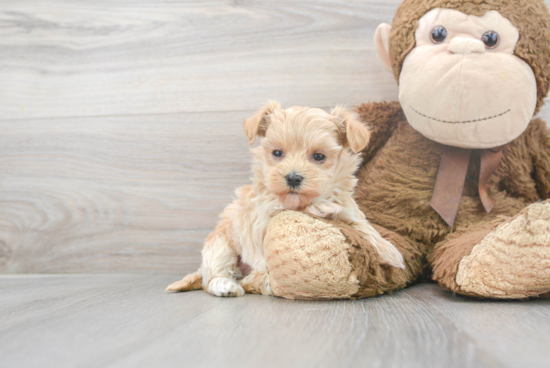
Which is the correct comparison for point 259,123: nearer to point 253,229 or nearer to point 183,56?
point 253,229

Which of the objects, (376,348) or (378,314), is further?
(378,314)

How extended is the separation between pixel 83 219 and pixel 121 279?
0.94ft

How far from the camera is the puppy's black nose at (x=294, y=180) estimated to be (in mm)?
879

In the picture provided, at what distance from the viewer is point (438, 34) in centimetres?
102

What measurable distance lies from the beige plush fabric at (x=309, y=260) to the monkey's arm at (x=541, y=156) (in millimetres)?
616

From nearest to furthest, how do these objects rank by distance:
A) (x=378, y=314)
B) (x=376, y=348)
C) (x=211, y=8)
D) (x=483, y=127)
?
(x=376, y=348) < (x=378, y=314) < (x=483, y=127) < (x=211, y=8)

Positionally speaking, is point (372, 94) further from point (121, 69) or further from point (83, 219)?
point (83, 219)

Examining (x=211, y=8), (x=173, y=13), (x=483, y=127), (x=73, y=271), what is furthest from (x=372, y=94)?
(x=73, y=271)

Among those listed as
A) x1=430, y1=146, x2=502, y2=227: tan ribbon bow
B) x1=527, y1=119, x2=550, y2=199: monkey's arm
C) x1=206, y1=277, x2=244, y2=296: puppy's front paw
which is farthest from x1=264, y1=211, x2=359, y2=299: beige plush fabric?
x1=527, y1=119, x2=550, y2=199: monkey's arm

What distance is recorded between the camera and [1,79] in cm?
155

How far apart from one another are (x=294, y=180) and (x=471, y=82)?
0.44 m

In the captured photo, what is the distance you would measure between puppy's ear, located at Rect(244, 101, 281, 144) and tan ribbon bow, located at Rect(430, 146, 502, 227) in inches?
17.6

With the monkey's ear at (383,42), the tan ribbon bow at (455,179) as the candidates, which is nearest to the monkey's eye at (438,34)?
the monkey's ear at (383,42)

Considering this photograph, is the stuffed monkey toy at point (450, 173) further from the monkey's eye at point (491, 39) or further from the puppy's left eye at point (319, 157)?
the puppy's left eye at point (319, 157)
